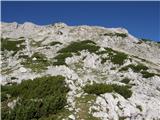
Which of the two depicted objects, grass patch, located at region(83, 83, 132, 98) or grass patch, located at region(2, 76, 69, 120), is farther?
grass patch, located at region(83, 83, 132, 98)

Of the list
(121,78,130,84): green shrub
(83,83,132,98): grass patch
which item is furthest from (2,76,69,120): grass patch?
(121,78,130,84): green shrub

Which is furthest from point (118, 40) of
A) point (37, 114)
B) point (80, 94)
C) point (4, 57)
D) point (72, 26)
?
point (37, 114)

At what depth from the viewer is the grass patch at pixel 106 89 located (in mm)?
24561

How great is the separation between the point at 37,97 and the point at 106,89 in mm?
Answer: 5226

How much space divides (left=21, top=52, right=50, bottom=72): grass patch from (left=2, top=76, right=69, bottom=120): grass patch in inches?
201

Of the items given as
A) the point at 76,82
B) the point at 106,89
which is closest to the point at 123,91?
the point at 106,89

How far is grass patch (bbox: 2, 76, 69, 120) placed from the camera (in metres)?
21.0

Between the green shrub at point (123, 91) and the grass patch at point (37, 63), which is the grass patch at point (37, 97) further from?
the grass patch at point (37, 63)

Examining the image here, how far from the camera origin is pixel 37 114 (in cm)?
2127

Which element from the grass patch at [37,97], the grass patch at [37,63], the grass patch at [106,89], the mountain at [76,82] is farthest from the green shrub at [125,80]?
the grass patch at [37,63]

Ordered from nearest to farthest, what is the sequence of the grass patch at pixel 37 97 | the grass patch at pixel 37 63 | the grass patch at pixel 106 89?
1. the grass patch at pixel 37 97
2. the grass patch at pixel 106 89
3. the grass patch at pixel 37 63

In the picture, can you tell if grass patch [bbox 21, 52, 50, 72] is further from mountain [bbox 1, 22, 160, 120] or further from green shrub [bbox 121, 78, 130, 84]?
green shrub [bbox 121, 78, 130, 84]

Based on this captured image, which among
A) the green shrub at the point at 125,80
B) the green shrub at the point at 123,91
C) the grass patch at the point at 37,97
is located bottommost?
the green shrub at the point at 125,80

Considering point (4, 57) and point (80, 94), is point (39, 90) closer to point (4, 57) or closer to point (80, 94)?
point (80, 94)
